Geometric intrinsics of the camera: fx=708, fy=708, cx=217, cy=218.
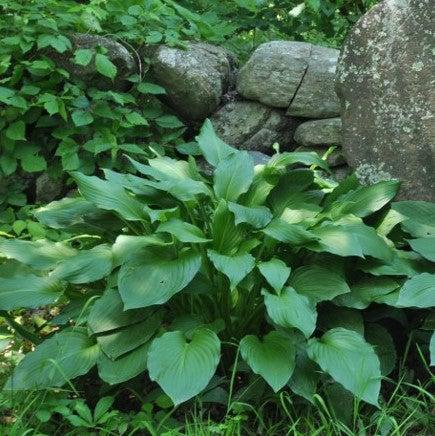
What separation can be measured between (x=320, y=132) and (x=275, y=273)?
2.11 metres

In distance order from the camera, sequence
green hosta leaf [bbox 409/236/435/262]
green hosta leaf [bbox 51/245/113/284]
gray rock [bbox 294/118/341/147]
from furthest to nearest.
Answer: gray rock [bbox 294/118/341/147], green hosta leaf [bbox 409/236/435/262], green hosta leaf [bbox 51/245/113/284]

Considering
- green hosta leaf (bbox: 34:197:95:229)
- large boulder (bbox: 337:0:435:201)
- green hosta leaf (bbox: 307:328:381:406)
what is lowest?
green hosta leaf (bbox: 34:197:95:229)

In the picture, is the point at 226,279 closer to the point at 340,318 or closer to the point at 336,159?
the point at 340,318

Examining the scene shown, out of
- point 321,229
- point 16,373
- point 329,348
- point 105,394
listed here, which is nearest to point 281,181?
point 321,229

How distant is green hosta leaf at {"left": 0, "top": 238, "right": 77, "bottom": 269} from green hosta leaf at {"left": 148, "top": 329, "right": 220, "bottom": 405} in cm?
86

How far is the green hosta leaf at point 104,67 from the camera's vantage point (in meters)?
4.73

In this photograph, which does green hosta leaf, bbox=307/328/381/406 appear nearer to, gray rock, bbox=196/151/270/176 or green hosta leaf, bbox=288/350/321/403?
green hosta leaf, bbox=288/350/321/403

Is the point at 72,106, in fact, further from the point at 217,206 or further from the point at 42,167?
the point at 217,206

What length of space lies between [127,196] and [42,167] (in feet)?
5.21

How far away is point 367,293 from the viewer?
3.28 metres

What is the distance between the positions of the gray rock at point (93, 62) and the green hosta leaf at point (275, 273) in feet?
7.86

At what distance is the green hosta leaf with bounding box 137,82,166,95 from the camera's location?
4.99m

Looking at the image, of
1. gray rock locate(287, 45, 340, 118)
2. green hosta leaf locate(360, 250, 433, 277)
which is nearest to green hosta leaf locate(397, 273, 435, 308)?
green hosta leaf locate(360, 250, 433, 277)

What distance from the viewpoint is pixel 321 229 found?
10.8 ft
